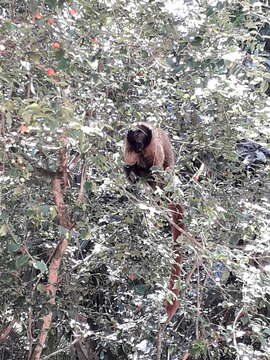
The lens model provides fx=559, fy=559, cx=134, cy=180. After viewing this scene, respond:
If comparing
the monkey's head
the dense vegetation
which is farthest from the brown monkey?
the dense vegetation

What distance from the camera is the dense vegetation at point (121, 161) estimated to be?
211 centimetres

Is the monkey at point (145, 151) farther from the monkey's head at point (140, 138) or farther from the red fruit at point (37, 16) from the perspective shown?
the red fruit at point (37, 16)

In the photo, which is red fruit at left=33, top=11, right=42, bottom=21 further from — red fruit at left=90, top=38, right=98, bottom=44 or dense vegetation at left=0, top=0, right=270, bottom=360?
red fruit at left=90, top=38, right=98, bottom=44

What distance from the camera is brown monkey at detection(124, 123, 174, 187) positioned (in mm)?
3350

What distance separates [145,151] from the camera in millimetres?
3432

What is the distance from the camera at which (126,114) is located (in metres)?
2.73

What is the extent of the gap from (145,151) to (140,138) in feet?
0.36

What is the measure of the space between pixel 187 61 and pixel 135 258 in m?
1.18

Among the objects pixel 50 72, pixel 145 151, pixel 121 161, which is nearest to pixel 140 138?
pixel 145 151

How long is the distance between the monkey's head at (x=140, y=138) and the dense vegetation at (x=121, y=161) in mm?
126

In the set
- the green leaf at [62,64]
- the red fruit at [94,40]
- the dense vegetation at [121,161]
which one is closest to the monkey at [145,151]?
the dense vegetation at [121,161]

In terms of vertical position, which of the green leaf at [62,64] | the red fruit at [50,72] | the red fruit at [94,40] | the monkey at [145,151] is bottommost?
the monkey at [145,151]

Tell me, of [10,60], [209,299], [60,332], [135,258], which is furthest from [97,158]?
[209,299]

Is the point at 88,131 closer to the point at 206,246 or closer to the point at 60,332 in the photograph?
the point at 206,246
